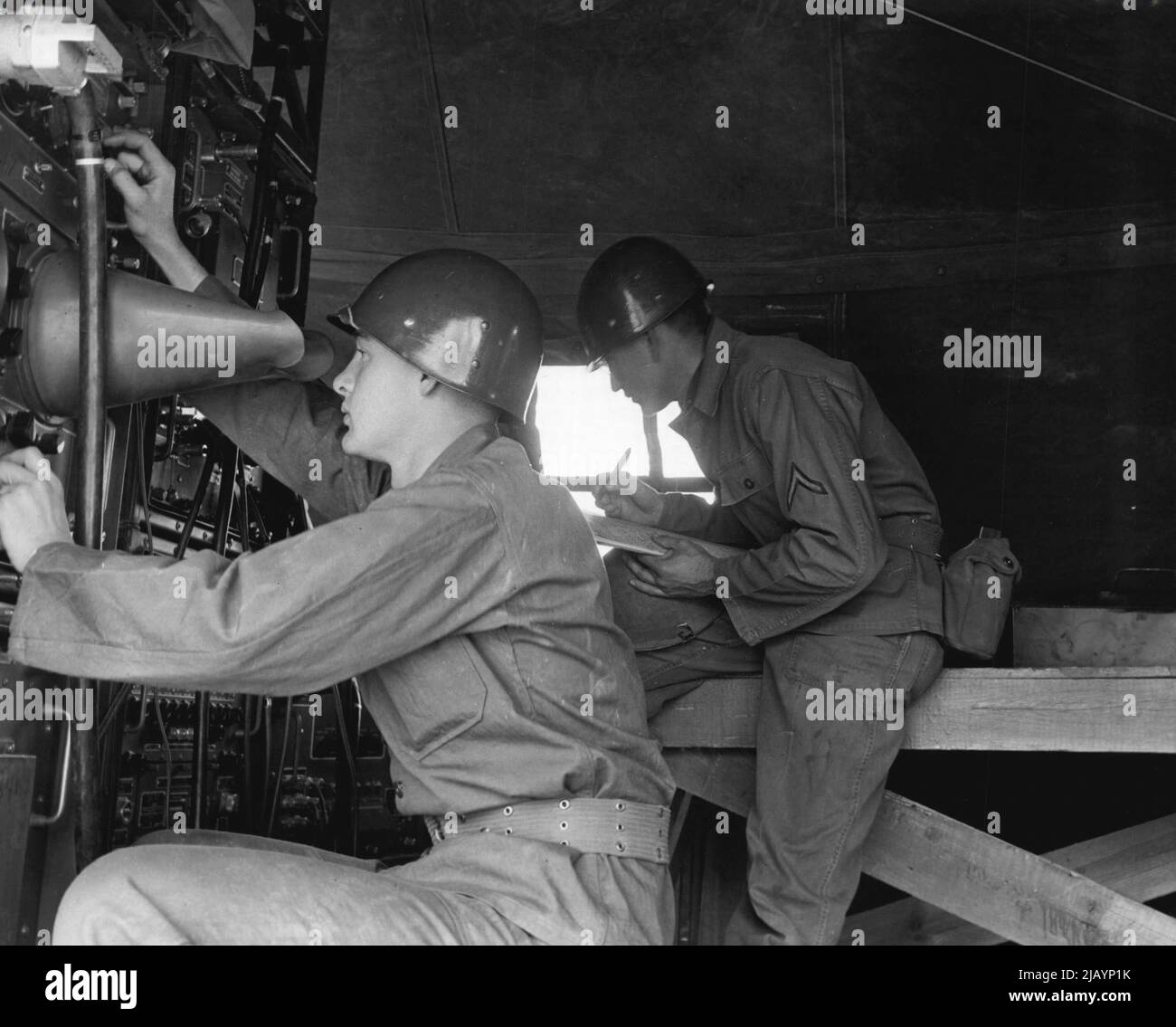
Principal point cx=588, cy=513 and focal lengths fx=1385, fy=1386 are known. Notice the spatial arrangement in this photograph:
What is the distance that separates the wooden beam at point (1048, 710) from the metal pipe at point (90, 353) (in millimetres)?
1895

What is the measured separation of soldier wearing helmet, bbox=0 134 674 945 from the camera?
2010mm

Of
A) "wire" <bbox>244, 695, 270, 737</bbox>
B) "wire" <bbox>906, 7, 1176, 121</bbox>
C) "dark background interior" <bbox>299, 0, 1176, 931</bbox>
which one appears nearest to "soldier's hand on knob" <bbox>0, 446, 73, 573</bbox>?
"wire" <bbox>244, 695, 270, 737</bbox>

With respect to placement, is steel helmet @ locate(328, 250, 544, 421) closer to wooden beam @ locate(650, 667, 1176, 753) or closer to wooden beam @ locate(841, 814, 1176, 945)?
wooden beam @ locate(650, 667, 1176, 753)

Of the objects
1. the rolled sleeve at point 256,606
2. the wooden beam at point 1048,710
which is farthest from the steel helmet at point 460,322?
the wooden beam at point 1048,710

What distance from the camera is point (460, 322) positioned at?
258cm

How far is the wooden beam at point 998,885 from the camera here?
11.1 feet

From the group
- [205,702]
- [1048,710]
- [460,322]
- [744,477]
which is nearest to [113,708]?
[205,702]

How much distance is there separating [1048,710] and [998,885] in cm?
47

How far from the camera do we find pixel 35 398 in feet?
7.34

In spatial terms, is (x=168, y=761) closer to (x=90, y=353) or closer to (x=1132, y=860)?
(x=90, y=353)

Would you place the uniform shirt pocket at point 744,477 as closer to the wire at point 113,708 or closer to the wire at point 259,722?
the wire at point 259,722

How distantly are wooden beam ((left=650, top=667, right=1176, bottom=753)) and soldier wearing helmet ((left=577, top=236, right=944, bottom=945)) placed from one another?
0.11 m

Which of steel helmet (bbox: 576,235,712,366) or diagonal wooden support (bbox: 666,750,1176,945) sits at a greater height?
steel helmet (bbox: 576,235,712,366)
